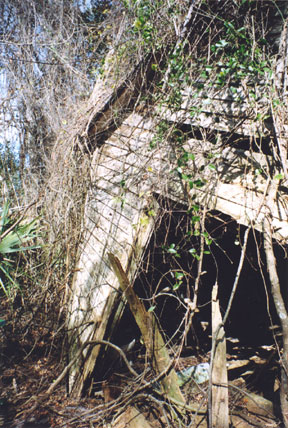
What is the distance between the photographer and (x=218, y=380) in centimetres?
250

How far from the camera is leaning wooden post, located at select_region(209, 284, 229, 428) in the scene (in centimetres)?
238

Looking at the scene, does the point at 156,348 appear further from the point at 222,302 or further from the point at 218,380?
the point at 222,302

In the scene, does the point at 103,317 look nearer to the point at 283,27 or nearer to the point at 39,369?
the point at 39,369

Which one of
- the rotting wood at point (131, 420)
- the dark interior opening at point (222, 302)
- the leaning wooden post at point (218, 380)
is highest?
the dark interior opening at point (222, 302)

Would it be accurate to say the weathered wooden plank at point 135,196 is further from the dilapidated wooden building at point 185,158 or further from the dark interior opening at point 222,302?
the dark interior opening at point 222,302

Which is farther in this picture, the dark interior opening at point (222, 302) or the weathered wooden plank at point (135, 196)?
the dark interior opening at point (222, 302)

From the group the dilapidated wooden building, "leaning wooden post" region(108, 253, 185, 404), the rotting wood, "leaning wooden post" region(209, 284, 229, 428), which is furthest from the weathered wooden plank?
"leaning wooden post" region(209, 284, 229, 428)

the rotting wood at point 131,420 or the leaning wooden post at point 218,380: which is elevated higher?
the leaning wooden post at point 218,380

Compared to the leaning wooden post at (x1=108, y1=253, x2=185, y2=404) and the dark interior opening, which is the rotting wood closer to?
the leaning wooden post at (x1=108, y1=253, x2=185, y2=404)

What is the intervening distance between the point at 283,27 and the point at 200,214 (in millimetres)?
2078

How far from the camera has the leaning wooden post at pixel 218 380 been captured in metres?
2.38

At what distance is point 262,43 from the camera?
3055 millimetres

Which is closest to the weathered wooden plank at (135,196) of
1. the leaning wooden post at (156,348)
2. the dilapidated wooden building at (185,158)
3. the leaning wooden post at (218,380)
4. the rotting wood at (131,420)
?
the dilapidated wooden building at (185,158)

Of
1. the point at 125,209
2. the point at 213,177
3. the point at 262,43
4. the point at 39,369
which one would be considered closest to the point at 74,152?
the point at 125,209
